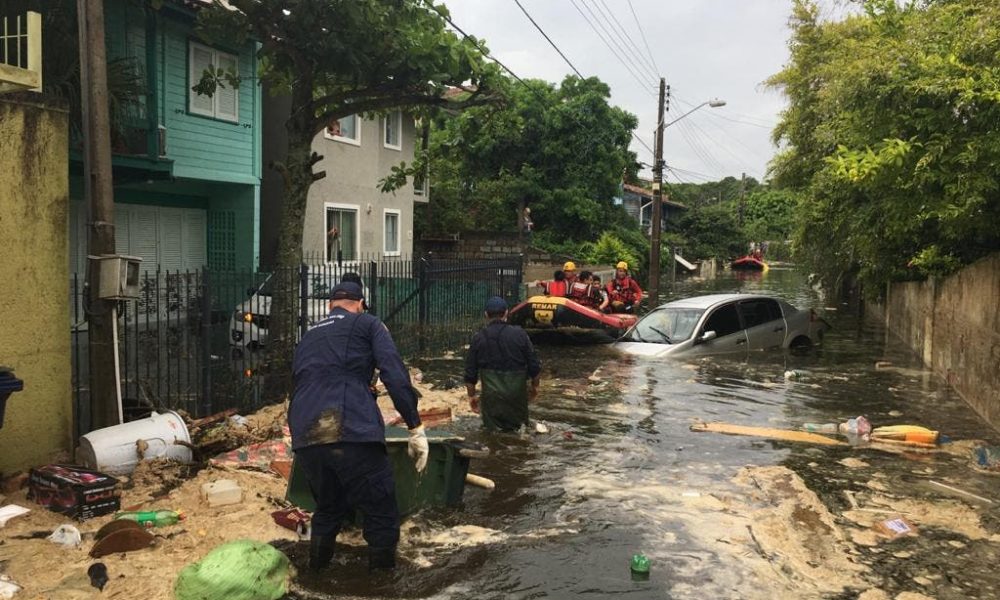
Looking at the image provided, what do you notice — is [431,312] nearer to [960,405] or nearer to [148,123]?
[148,123]

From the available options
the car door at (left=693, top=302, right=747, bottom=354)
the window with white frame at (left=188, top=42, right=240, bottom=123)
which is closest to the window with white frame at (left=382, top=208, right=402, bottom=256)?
the window with white frame at (left=188, top=42, right=240, bottom=123)

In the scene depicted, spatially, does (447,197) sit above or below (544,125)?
below

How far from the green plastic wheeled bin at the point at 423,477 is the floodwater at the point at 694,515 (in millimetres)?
160

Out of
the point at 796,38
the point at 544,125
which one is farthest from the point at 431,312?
the point at 544,125

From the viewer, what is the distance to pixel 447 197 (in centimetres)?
3209

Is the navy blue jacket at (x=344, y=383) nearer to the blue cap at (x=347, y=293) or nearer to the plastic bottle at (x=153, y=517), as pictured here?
the blue cap at (x=347, y=293)

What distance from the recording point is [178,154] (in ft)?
49.4

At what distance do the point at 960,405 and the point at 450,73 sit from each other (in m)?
7.89

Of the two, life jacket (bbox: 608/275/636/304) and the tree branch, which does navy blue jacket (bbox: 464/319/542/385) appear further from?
life jacket (bbox: 608/275/636/304)

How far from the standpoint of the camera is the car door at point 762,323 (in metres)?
13.4

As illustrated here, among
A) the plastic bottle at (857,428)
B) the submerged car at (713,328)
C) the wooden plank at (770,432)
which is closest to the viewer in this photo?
the wooden plank at (770,432)

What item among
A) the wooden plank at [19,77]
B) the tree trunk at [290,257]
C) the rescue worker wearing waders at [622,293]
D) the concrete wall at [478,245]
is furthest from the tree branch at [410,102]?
the concrete wall at [478,245]

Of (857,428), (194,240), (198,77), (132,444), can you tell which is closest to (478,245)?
(194,240)

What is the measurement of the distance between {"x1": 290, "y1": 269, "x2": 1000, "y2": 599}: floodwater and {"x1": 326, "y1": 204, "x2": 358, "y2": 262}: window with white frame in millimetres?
11572
